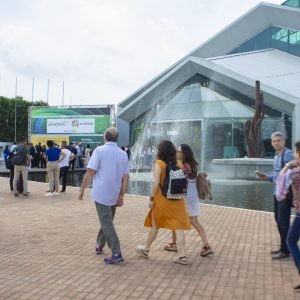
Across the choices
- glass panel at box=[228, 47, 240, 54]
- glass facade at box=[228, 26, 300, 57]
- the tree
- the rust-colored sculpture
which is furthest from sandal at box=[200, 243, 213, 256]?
the tree

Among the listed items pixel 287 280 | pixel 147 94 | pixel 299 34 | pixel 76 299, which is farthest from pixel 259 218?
pixel 299 34

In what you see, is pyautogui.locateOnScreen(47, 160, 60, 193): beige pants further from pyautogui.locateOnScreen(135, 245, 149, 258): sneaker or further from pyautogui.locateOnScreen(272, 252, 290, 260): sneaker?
pyautogui.locateOnScreen(272, 252, 290, 260): sneaker

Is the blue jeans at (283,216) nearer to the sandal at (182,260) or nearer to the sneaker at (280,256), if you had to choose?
the sneaker at (280,256)

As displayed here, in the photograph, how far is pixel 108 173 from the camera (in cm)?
567

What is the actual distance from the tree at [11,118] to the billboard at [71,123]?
831 inches

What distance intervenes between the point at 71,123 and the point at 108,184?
35.6 meters

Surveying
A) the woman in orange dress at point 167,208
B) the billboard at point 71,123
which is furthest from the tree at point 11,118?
the woman in orange dress at point 167,208

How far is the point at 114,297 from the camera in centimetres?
436

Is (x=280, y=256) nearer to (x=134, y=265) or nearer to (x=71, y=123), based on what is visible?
(x=134, y=265)

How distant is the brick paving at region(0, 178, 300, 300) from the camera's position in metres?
4.54

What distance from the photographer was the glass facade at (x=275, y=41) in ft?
132

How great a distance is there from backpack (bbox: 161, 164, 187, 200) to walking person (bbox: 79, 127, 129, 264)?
557mm

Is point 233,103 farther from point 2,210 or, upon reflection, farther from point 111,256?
point 111,256

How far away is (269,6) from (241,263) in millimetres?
39341
